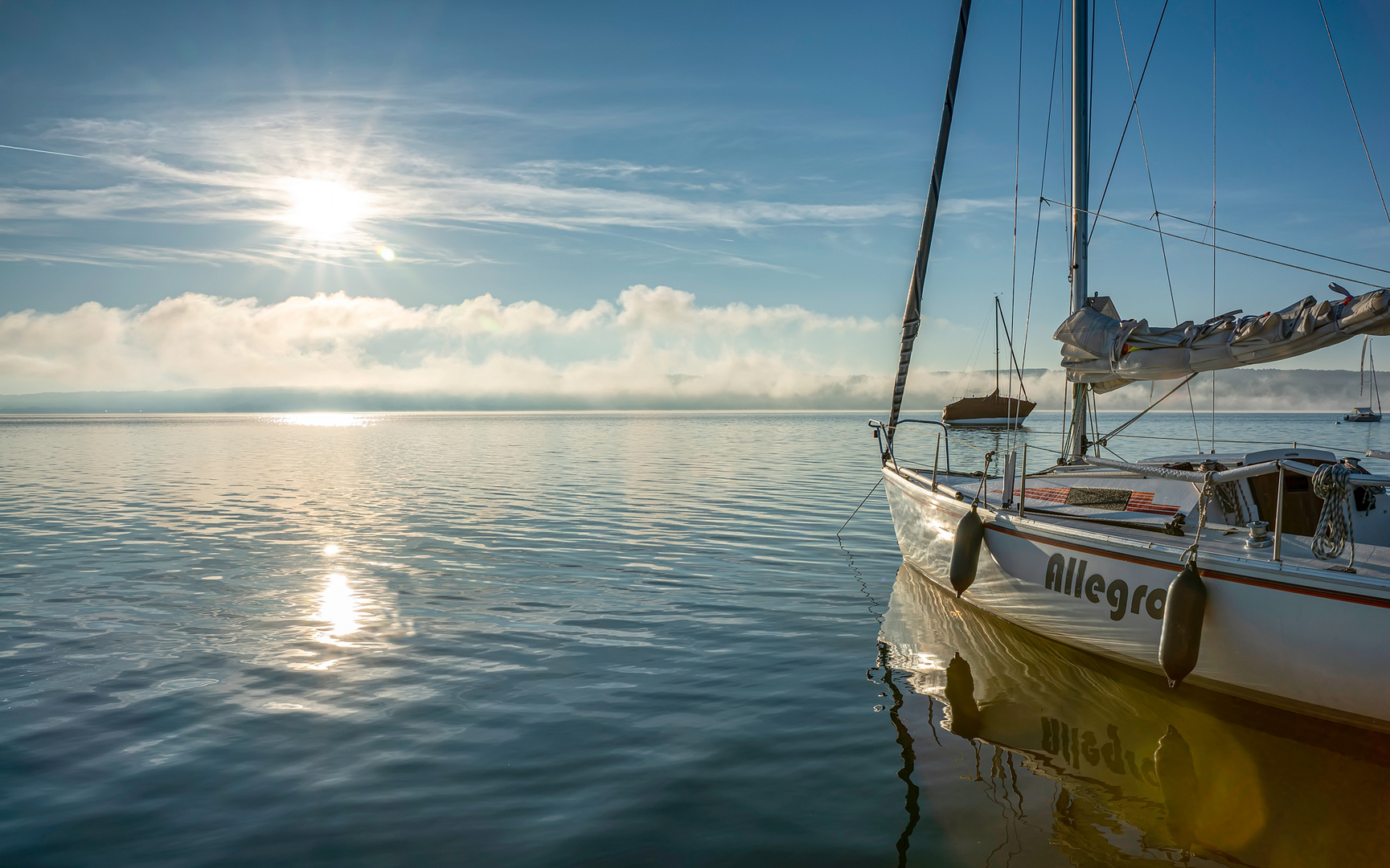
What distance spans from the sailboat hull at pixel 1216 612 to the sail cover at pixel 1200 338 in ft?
7.52

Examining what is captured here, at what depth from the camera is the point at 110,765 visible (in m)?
5.60

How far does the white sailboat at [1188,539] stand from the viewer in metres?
5.86

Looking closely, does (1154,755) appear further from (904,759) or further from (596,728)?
(596,728)

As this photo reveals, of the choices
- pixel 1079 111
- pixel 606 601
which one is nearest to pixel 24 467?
pixel 606 601

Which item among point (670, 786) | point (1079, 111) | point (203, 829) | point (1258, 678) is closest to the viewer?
point (203, 829)

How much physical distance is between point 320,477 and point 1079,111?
25.8m

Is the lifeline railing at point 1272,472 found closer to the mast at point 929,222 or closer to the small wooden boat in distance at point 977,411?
the mast at point 929,222

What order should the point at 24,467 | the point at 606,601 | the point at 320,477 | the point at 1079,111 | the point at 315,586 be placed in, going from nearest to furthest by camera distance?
the point at 606,601
the point at 315,586
the point at 1079,111
the point at 320,477
the point at 24,467

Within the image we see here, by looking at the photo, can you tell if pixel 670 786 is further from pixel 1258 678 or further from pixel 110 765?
pixel 1258 678

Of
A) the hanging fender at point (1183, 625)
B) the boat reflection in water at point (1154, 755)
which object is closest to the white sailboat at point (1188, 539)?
the hanging fender at point (1183, 625)

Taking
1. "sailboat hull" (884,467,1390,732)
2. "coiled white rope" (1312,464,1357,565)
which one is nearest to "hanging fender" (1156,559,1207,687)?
"sailboat hull" (884,467,1390,732)

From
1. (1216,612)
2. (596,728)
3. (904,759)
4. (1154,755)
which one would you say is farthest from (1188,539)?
(596,728)

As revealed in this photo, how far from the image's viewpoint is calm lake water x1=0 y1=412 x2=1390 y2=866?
4812 mm

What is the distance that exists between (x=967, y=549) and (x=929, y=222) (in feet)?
18.6
